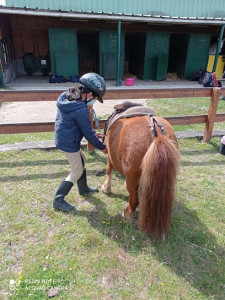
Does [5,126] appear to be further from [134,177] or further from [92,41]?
[92,41]

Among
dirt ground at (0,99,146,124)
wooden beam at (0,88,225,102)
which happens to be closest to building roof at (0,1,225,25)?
dirt ground at (0,99,146,124)

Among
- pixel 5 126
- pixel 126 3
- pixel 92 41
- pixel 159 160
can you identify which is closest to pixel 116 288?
pixel 159 160

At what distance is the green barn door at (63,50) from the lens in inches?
451

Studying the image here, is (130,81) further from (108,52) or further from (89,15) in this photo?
(89,15)

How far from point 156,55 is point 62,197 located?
12217 millimetres

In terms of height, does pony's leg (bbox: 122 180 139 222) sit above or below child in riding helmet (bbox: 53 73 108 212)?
below

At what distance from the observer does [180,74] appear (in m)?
14.4

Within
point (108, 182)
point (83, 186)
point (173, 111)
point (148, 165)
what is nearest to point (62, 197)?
point (83, 186)

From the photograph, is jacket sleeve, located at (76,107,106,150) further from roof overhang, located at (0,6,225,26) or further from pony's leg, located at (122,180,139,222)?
roof overhang, located at (0,6,225,26)

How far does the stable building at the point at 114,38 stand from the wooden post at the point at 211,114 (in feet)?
23.2

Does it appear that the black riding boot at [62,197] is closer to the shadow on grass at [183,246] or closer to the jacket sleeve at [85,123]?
the shadow on grass at [183,246]

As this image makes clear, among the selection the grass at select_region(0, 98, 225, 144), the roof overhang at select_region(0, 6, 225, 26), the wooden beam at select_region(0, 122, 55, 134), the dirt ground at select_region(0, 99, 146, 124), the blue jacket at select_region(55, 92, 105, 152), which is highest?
the roof overhang at select_region(0, 6, 225, 26)

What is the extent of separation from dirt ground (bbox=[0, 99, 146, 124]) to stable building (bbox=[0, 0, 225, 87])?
153 inches

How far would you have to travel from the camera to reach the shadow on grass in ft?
6.81
